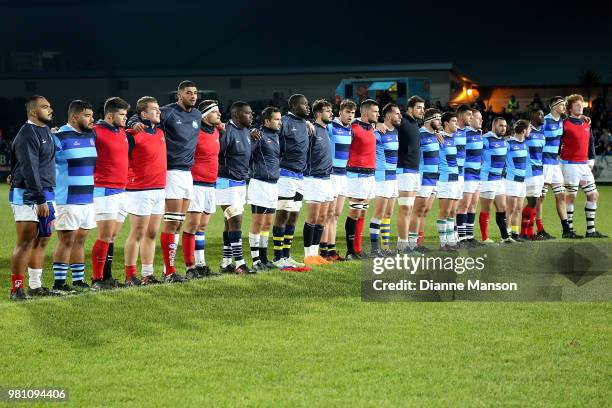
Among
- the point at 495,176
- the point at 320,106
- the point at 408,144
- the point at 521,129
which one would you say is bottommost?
the point at 495,176

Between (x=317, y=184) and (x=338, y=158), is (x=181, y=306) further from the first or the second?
(x=338, y=158)

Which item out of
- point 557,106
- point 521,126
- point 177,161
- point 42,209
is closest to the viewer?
point 42,209

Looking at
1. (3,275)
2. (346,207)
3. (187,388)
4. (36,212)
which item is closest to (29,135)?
(36,212)

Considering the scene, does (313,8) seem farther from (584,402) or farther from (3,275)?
(584,402)

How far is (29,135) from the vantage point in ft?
31.3

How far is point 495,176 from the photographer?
15922mm

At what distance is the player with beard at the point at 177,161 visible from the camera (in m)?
11.1

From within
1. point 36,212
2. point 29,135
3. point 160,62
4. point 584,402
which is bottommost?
point 584,402

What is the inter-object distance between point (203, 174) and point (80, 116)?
6.70 feet

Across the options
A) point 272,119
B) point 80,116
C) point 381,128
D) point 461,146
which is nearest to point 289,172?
point 272,119

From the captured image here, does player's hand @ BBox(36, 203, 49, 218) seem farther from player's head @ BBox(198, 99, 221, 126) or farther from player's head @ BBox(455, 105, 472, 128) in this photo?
player's head @ BBox(455, 105, 472, 128)

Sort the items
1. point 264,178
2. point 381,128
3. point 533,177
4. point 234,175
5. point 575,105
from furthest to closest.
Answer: point 575,105 < point 533,177 < point 381,128 < point 264,178 < point 234,175

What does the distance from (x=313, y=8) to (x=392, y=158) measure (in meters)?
48.9

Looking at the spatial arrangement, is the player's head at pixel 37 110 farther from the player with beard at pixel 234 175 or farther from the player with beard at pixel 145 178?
the player with beard at pixel 234 175
